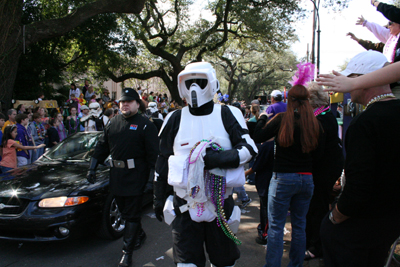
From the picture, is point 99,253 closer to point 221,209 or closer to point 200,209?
point 200,209

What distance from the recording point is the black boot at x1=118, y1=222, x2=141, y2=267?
127 inches

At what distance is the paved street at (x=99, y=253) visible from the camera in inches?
132

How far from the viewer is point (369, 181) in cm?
152

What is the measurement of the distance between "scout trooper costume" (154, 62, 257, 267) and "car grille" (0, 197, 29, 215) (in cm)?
A: 207

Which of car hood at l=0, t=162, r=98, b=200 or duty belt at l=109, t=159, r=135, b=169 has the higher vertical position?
duty belt at l=109, t=159, r=135, b=169

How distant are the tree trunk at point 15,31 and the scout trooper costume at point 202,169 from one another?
915 centimetres

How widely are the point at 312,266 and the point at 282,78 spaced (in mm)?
43491

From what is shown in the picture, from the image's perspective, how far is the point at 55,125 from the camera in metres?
7.77

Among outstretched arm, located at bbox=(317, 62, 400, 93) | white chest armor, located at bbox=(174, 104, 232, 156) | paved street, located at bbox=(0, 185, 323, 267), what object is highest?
outstretched arm, located at bbox=(317, 62, 400, 93)

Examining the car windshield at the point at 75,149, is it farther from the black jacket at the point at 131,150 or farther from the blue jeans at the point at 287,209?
the blue jeans at the point at 287,209

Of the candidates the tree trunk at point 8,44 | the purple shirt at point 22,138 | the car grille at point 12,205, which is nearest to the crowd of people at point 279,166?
the car grille at point 12,205

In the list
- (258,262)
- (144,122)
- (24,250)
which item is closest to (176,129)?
(144,122)

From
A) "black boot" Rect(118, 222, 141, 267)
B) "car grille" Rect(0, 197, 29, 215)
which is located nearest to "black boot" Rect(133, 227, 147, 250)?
"black boot" Rect(118, 222, 141, 267)

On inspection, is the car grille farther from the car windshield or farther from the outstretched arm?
the outstretched arm
